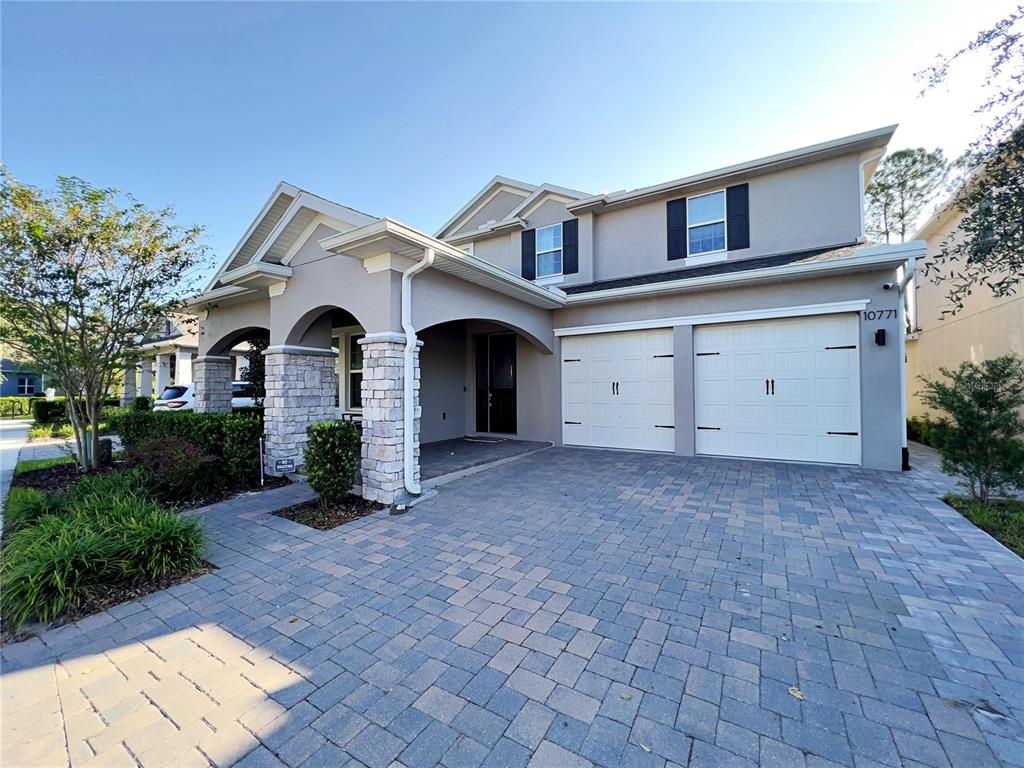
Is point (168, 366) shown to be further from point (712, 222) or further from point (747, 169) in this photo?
point (747, 169)

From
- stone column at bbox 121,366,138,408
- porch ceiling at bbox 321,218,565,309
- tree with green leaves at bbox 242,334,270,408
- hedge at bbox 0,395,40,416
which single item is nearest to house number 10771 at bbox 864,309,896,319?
porch ceiling at bbox 321,218,565,309

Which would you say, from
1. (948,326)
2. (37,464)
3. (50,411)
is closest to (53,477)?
(37,464)

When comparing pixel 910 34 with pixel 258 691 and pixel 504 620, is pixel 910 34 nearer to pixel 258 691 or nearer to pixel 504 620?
pixel 504 620

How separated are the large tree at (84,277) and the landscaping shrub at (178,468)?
198cm

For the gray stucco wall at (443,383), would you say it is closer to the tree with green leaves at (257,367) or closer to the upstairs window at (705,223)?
the tree with green leaves at (257,367)

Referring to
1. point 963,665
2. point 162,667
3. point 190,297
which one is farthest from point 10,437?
point 963,665

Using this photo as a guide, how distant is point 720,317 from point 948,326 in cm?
715

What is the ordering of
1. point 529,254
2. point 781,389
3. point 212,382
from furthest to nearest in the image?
point 529,254 < point 212,382 < point 781,389

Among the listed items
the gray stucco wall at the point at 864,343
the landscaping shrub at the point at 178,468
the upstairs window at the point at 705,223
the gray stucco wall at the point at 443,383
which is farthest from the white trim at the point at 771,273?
the landscaping shrub at the point at 178,468

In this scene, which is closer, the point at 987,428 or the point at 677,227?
the point at 987,428

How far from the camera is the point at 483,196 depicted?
12367mm

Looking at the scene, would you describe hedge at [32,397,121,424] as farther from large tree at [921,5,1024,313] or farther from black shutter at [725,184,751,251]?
large tree at [921,5,1024,313]

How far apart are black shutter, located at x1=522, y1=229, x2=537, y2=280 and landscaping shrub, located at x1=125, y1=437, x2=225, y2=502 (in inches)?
310

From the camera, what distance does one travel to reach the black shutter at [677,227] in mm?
9258
